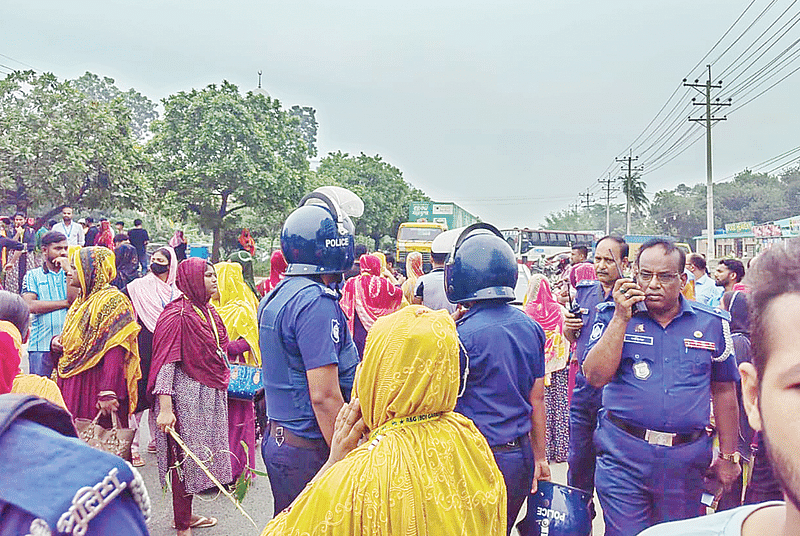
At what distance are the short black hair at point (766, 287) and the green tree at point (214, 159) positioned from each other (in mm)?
22078

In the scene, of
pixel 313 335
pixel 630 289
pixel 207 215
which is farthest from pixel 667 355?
pixel 207 215

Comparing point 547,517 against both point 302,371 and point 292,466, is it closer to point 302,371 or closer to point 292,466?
point 292,466

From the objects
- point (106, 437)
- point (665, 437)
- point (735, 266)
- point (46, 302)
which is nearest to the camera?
point (665, 437)

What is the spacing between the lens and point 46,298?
5512mm

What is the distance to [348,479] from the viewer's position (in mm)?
1897

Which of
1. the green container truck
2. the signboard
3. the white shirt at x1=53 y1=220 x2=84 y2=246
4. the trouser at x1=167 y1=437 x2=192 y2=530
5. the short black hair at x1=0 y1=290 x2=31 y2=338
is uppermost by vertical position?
the green container truck

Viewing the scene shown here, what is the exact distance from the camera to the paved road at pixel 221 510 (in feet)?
15.0

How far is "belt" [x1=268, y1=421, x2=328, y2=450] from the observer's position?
296cm

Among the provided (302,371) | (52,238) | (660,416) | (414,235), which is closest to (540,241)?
(414,235)

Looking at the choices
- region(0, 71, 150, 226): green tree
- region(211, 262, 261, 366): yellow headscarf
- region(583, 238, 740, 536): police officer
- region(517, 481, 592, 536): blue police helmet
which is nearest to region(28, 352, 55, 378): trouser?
region(211, 262, 261, 366): yellow headscarf

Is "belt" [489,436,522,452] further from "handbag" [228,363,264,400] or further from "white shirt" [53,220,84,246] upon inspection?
"white shirt" [53,220,84,246]

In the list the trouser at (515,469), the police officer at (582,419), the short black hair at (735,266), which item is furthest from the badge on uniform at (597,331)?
the short black hair at (735,266)

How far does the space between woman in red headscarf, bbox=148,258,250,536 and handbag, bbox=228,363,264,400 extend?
0.24 ft

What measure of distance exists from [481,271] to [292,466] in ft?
4.38
